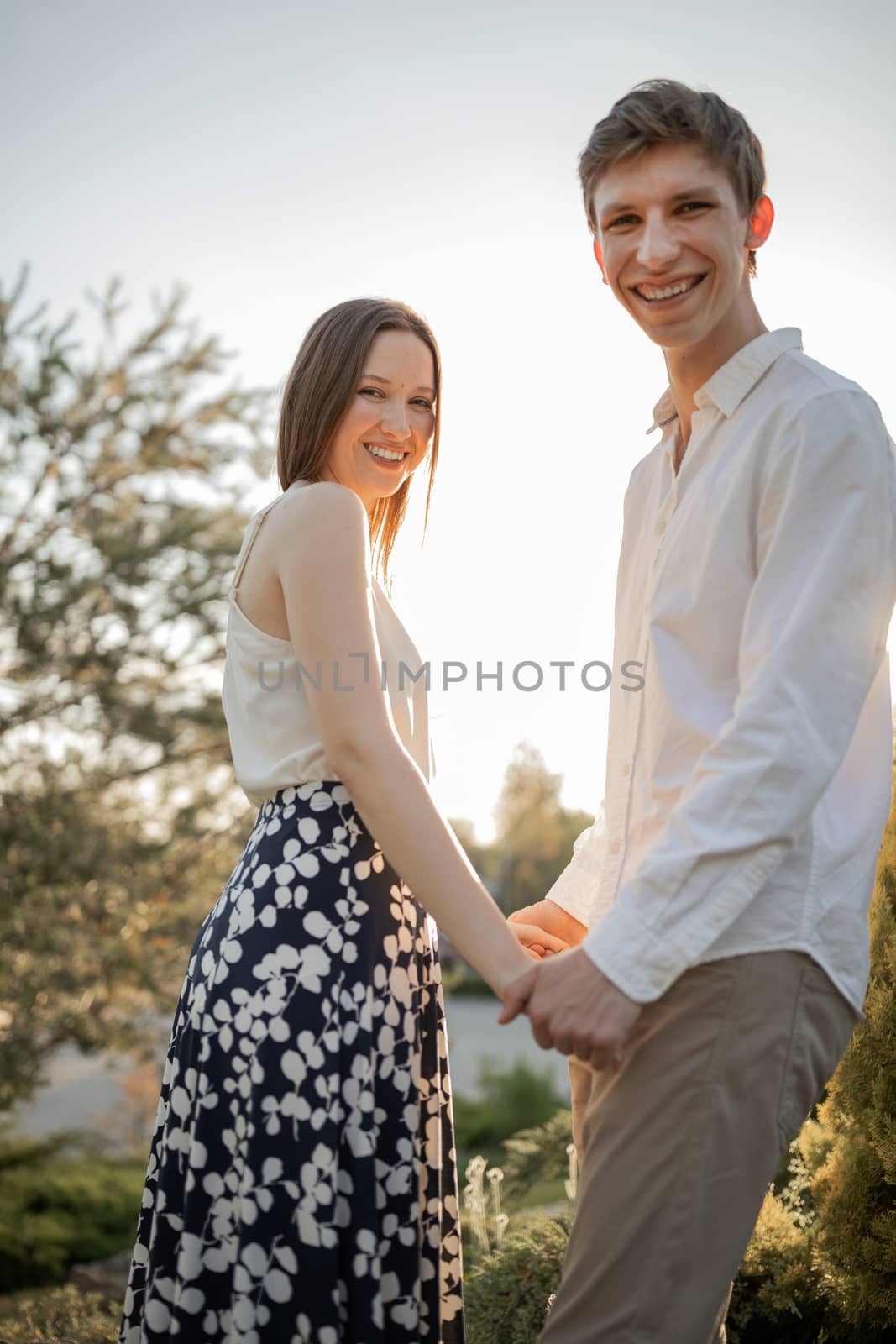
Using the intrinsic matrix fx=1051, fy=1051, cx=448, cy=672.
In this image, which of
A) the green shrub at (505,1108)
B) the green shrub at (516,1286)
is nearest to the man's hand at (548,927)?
the green shrub at (516,1286)

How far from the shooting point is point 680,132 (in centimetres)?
162

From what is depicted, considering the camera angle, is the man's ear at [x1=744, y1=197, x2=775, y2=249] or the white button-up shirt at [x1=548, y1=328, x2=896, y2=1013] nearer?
the white button-up shirt at [x1=548, y1=328, x2=896, y2=1013]

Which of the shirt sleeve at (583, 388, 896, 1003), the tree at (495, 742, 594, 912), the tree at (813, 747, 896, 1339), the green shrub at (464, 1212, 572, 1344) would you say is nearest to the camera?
the shirt sleeve at (583, 388, 896, 1003)

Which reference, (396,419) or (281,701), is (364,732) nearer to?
(281,701)

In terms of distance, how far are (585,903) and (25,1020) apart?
17.5ft

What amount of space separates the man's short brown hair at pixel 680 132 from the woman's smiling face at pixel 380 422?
21.0 inches

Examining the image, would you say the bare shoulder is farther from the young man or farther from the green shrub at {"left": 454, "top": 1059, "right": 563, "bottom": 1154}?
the green shrub at {"left": 454, "top": 1059, "right": 563, "bottom": 1154}

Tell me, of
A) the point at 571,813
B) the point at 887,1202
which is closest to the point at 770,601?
the point at 887,1202

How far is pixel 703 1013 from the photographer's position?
4.78 ft

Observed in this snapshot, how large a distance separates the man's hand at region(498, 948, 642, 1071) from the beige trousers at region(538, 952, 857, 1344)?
0.26 ft

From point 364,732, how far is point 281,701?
0.22 m

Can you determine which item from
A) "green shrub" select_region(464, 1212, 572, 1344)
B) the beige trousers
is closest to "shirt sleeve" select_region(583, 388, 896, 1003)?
the beige trousers

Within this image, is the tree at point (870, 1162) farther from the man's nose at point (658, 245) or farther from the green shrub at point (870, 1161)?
the man's nose at point (658, 245)

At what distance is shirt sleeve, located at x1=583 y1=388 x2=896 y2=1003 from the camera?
139 cm
